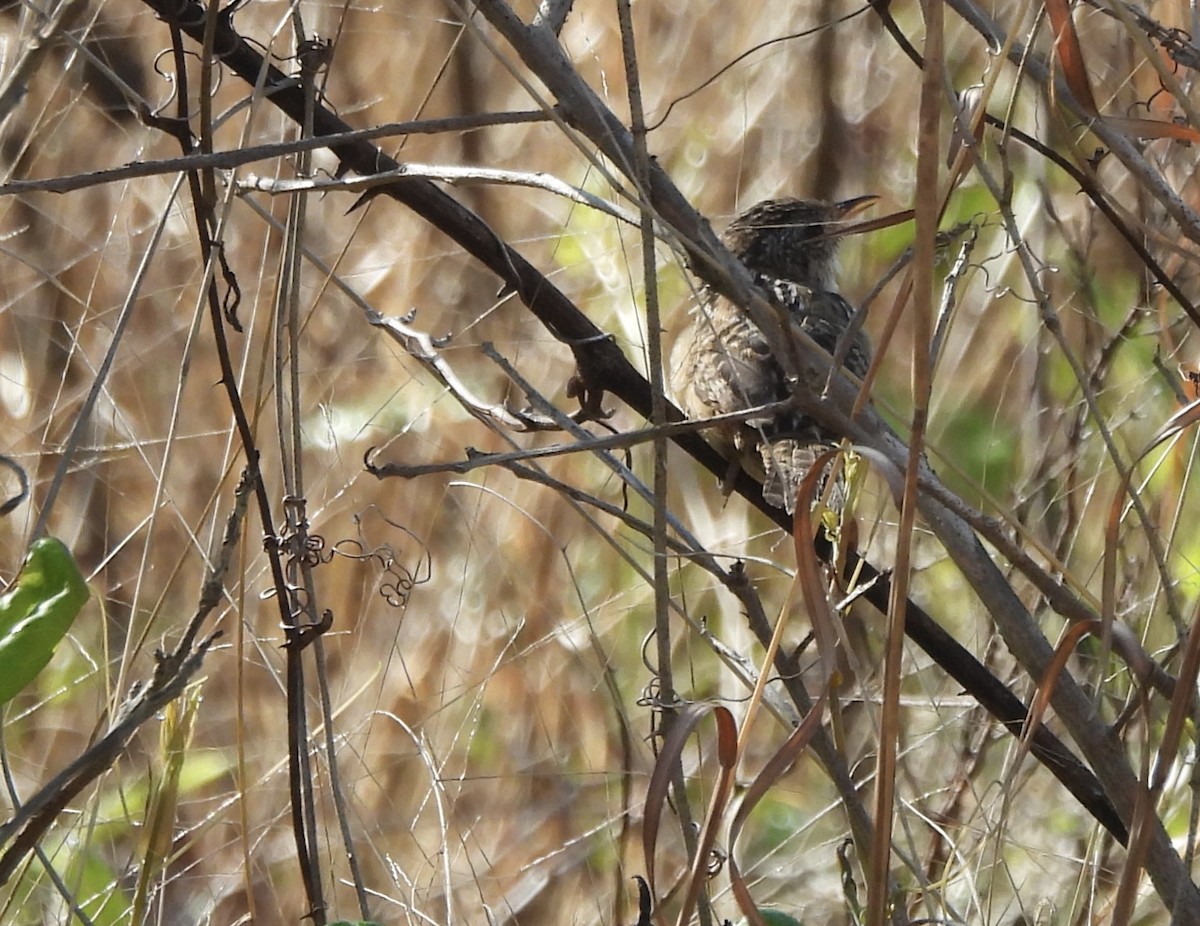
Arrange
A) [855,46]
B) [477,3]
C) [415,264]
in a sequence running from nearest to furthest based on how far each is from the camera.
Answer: [477,3], [415,264], [855,46]

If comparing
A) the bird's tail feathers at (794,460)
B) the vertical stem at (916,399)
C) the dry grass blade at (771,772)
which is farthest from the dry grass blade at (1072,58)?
the bird's tail feathers at (794,460)

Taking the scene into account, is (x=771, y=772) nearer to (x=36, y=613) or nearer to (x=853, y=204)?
(x=36, y=613)

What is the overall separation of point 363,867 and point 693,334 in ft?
5.26

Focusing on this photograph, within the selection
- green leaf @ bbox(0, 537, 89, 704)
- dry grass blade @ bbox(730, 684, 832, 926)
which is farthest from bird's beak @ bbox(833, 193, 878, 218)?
green leaf @ bbox(0, 537, 89, 704)

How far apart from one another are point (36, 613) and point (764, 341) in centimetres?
215

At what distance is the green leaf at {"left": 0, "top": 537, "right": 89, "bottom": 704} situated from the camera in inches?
40.3

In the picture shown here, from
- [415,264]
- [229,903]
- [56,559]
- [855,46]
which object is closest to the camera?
[56,559]

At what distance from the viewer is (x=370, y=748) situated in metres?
3.43

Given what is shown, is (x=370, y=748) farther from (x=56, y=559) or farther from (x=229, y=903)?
(x=56, y=559)

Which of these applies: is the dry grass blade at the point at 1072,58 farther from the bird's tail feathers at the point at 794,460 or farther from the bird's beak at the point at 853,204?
the bird's beak at the point at 853,204

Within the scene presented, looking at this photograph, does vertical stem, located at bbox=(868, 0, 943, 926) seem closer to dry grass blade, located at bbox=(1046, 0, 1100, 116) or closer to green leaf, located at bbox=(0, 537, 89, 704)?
dry grass blade, located at bbox=(1046, 0, 1100, 116)

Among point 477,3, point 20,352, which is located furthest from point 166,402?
point 477,3

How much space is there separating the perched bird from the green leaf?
1.74 m

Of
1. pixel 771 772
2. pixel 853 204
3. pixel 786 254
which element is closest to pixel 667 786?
pixel 771 772
